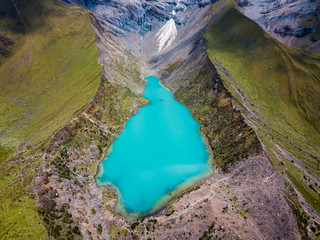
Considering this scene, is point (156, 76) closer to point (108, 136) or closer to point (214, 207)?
point (108, 136)

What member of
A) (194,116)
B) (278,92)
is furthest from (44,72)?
(278,92)

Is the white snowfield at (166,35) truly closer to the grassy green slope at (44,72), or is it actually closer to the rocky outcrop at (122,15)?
the rocky outcrop at (122,15)

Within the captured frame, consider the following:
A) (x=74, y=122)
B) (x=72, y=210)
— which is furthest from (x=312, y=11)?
(x=72, y=210)

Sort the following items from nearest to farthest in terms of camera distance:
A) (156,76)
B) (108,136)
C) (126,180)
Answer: (126,180), (108,136), (156,76)

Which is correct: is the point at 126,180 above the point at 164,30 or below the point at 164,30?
above

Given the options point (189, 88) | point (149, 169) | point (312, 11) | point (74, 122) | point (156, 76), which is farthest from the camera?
point (156, 76)

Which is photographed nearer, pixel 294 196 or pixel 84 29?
pixel 294 196
